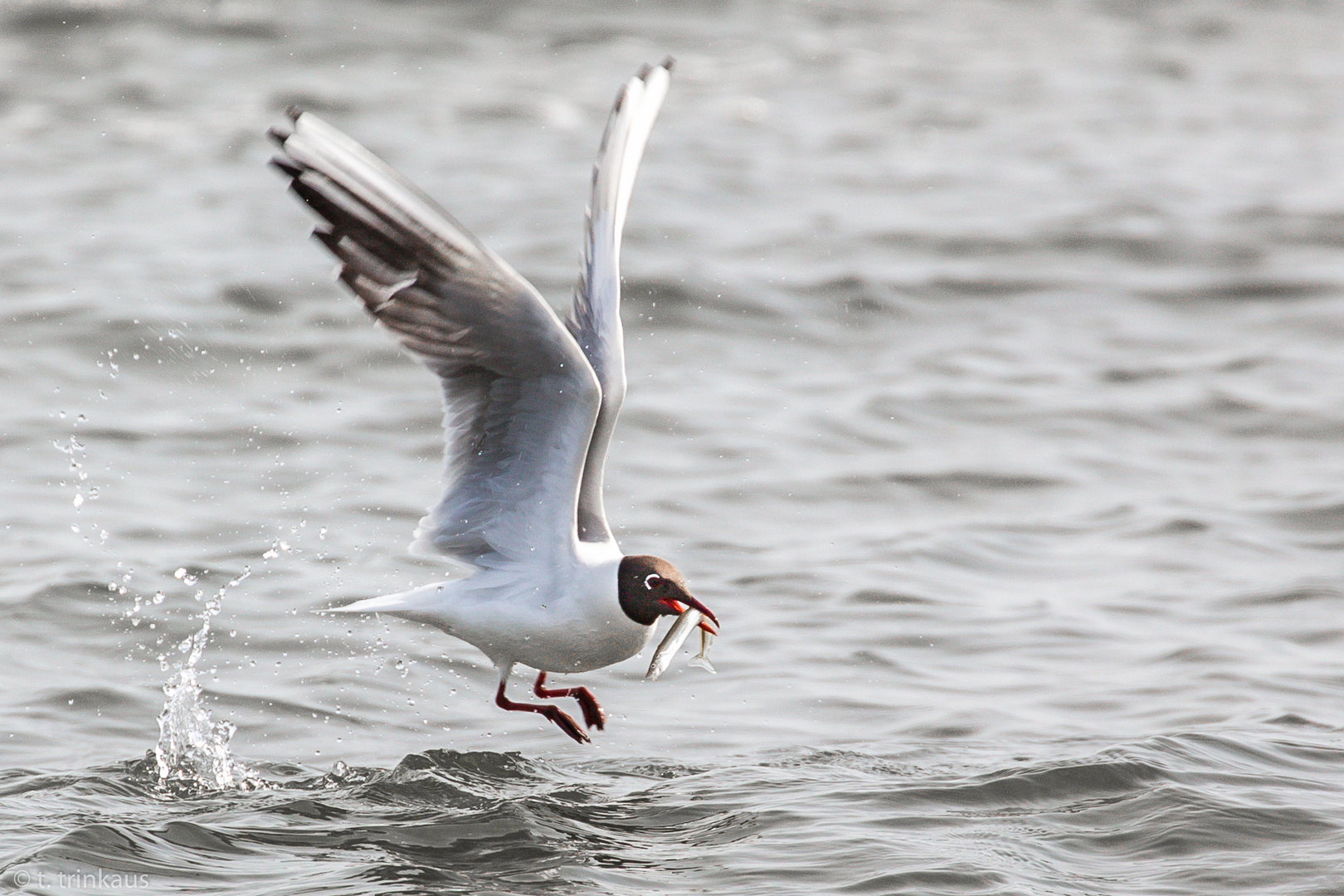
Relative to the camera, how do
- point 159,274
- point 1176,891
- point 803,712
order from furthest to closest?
point 159,274 → point 803,712 → point 1176,891

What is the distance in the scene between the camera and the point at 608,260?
5594 millimetres

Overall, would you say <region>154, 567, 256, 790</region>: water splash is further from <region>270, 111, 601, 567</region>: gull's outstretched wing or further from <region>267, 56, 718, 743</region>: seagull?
<region>270, 111, 601, 567</region>: gull's outstretched wing

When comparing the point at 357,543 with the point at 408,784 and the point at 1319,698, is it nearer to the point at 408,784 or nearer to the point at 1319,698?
the point at 408,784

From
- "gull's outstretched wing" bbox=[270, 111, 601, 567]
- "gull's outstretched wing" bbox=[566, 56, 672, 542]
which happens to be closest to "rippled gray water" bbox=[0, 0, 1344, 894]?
"gull's outstretched wing" bbox=[270, 111, 601, 567]

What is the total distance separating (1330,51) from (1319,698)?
14.1m

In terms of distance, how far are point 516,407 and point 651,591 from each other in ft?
2.25

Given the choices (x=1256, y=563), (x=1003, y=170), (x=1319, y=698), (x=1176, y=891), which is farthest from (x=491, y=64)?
(x=1176, y=891)

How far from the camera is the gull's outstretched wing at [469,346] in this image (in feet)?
15.3

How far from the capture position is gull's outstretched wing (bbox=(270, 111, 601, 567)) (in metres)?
4.66

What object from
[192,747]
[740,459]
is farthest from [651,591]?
[740,459]

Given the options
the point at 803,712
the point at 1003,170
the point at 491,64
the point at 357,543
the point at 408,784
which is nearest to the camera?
the point at 408,784

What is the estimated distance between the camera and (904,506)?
30.0 feet

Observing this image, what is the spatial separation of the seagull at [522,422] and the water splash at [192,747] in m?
0.75

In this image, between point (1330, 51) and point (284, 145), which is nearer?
point (284, 145)
